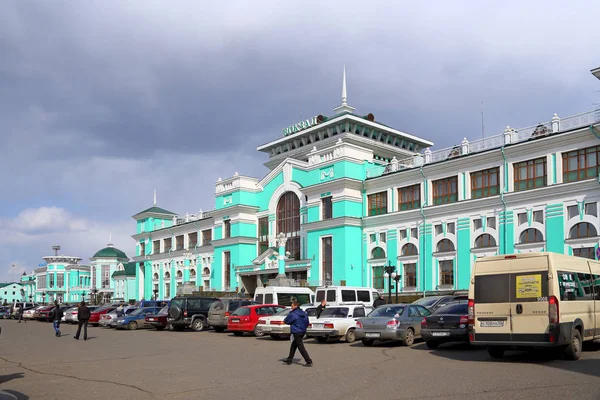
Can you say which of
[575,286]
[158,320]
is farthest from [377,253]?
[575,286]

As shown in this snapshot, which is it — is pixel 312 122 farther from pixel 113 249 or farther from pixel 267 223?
pixel 113 249

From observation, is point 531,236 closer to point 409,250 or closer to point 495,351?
point 409,250

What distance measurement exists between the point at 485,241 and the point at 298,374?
28652 millimetres

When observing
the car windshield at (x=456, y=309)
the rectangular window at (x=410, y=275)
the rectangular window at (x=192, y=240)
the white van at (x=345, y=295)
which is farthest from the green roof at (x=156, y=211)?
the car windshield at (x=456, y=309)

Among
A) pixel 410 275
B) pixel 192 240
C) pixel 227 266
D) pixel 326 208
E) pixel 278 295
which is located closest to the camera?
pixel 278 295

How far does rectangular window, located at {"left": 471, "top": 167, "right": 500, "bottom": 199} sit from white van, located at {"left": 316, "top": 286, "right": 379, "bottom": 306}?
14.8m

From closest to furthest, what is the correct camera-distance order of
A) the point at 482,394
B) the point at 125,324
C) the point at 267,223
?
the point at 482,394 → the point at 125,324 → the point at 267,223

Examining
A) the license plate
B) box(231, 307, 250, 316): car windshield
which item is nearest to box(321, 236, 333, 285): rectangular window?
box(231, 307, 250, 316): car windshield

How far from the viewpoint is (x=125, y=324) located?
3234 centimetres

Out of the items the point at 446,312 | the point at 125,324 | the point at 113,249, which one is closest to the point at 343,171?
the point at 125,324

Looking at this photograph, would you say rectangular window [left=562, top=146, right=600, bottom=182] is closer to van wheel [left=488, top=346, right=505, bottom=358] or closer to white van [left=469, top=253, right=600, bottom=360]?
white van [left=469, top=253, right=600, bottom=360]

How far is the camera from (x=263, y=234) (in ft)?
185

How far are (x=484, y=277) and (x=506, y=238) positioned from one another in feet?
80.1

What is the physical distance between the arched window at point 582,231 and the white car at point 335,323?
18324mm
